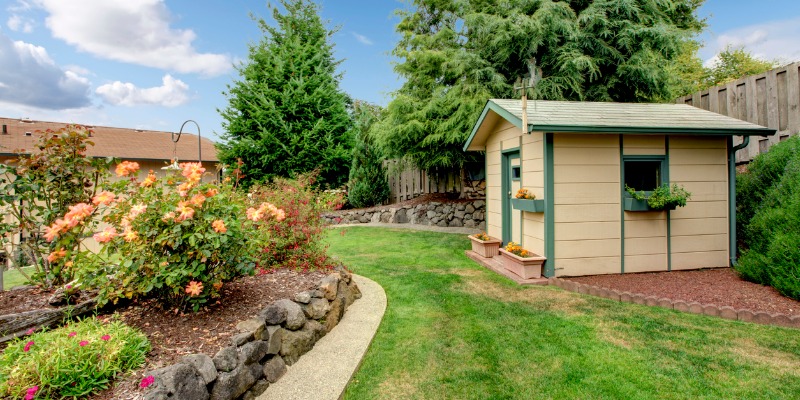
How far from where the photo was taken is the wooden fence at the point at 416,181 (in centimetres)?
1358

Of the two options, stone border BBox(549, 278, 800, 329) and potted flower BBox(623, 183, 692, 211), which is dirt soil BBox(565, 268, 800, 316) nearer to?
stone border BBox(549, 278, 800, 329)

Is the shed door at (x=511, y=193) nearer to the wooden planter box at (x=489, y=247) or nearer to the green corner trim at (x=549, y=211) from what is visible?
the wooden planter box at (x=489, y=247)

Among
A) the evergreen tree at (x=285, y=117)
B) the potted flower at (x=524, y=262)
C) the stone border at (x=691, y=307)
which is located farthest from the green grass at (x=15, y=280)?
the stone border at (x=691, y=307)

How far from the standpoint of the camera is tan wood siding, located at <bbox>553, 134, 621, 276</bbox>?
5938mm

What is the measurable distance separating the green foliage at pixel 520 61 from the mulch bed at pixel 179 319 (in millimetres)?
7702

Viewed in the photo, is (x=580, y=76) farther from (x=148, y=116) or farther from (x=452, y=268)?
(x=148, y=116)

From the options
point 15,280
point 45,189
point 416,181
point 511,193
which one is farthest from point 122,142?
point 511,193

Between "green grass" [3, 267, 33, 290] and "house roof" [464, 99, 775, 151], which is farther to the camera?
"green grass" [3, 267, 33, 290]

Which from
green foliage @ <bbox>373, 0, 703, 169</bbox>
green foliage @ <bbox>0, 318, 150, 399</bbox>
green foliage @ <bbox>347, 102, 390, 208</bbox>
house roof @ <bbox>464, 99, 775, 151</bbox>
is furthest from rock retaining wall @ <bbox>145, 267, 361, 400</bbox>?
green foliage @ <bbox>347, 102, 390, 208</bbox>

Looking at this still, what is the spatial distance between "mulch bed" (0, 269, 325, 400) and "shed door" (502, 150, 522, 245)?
4341 mm

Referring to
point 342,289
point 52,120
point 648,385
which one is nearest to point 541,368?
point 648,385

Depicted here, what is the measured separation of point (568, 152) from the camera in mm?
5941

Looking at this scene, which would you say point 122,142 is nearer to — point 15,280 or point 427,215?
point 15,280

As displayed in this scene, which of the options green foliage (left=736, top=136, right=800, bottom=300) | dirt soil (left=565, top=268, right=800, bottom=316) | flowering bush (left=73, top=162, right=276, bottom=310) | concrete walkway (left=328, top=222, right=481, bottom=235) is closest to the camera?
flowering bush (left=73, top=162, right=276, bottom=310)
